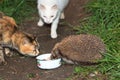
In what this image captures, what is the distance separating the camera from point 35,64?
534cm

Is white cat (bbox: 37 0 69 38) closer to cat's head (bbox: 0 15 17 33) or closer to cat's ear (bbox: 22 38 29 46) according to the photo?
cat's head (bbox: 0 15 17 33)

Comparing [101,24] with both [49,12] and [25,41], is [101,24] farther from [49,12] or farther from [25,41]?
[25,41]

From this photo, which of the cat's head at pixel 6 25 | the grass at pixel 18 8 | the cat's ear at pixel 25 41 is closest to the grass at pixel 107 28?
the cat's ear at pixel 25 41

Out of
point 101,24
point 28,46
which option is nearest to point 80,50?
point 28,46

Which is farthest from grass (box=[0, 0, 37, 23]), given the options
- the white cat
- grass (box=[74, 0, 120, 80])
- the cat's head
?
the cat's head

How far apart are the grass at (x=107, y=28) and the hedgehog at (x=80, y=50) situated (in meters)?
0.11

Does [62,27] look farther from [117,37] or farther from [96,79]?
[96,79]

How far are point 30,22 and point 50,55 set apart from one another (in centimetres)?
201

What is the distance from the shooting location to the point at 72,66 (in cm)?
515

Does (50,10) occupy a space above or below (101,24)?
above

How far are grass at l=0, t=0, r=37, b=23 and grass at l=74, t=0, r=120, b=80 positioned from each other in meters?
1.27

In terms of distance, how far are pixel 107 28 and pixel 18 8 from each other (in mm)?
2167

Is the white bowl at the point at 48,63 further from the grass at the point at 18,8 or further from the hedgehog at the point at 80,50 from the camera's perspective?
the grass at the point at 18,8

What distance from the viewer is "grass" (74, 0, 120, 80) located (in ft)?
15.8
